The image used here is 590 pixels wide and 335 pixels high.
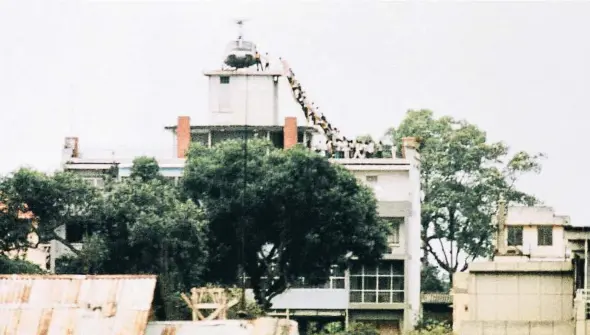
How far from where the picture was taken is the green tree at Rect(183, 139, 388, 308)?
85.2 m

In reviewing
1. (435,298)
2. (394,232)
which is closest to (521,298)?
(394,232)

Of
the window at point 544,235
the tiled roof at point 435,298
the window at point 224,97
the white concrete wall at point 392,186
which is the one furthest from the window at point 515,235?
the window at point 224,97

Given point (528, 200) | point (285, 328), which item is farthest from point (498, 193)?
point (285, 328)

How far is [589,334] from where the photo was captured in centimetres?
5328

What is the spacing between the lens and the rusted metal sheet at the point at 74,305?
48094mm

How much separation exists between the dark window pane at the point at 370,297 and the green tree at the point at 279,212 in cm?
970

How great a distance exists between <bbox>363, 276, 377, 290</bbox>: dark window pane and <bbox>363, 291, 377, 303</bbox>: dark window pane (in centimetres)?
30

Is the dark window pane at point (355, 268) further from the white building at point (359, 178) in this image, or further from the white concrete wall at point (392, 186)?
the white concrete wall at point (392, 186)

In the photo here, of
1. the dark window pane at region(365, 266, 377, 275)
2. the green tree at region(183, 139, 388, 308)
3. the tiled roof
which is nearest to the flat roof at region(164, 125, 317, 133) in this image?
the dark window pane at region(365, 266, 377, 275)

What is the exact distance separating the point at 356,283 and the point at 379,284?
3.40 feet

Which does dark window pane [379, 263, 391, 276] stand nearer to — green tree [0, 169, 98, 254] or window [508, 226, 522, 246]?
window [508, 226, 522, 246]

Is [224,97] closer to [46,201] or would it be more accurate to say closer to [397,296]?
[397,296]

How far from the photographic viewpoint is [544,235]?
82.8 meters

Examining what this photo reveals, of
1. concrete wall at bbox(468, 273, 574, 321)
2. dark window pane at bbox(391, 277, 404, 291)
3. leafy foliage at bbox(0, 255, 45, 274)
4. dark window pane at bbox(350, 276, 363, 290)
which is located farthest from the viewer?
dark window pane at bbox(350, 276, 363, 290)
